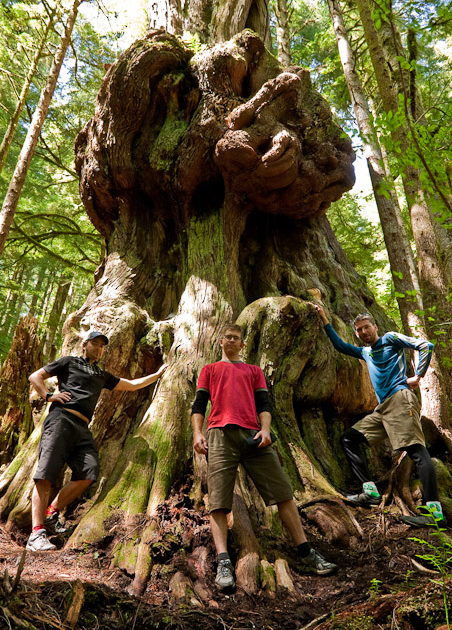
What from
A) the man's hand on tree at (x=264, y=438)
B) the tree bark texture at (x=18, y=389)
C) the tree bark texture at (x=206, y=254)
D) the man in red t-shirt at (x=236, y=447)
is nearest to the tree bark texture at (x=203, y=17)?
the tree bark texture at (x=206, y=254)

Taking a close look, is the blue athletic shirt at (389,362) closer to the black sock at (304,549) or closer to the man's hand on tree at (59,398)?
the black sock at (304,549)

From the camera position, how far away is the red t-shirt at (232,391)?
3.62 m

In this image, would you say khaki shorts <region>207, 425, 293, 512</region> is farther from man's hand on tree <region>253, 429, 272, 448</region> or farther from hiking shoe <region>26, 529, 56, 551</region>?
hiking shoe <region>26, 529, 56, 551</region>

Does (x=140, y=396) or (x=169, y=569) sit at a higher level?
(x=140, y=396)

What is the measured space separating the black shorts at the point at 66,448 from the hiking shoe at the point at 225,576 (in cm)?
169

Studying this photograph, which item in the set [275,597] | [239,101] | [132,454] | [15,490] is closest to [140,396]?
[132,454]

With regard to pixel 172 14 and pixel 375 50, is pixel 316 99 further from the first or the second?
pixel 172 14

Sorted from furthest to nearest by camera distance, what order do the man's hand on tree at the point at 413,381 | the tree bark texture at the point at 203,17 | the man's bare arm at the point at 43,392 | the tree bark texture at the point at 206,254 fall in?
the tree bark texture at the point at 203,17 → the tree bark texture at the point at 206,254 → the man's hand on tree at the point at 413,381 → the man's bare arm at the point at 43,392

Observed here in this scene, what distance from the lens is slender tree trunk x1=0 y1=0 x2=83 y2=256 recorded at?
7195 millimetres

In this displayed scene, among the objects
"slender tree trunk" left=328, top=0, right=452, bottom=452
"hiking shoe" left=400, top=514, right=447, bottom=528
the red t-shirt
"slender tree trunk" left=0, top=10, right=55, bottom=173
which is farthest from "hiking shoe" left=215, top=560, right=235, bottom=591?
"slender tree trunk" left=0, top=10, right=55, bottom=173

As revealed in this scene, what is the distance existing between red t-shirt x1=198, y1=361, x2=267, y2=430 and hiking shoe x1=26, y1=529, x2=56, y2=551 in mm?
1757

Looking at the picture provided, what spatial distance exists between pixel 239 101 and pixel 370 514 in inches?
225

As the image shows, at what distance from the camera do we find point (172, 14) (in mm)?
8008

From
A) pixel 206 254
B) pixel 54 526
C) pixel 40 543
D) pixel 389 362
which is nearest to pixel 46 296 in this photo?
pixel 206 254
